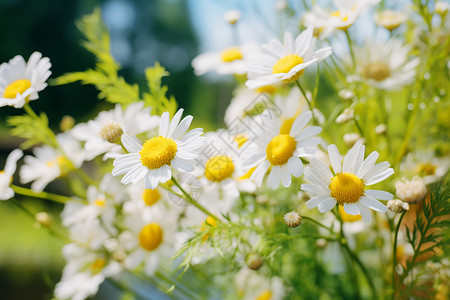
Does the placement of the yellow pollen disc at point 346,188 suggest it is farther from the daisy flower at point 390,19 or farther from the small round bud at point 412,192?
the daisy flower at point 390,19

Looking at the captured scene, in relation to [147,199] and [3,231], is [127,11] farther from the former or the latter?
[147,199]

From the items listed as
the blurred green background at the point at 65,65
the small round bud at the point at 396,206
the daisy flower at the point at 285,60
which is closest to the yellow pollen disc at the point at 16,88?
the daisy flower at the point at 285,60

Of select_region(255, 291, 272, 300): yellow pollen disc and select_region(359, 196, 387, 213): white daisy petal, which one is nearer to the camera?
select_region(359, 196, 387, 213): white daisy petal

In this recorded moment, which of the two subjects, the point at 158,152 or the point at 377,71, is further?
the point at 377,71

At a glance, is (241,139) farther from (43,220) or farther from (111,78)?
(43,220)

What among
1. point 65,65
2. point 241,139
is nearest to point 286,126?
point 241,139

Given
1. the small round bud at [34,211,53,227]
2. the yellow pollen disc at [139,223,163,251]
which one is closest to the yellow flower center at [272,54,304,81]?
the yellow pollen disc at [139,223,163,251]

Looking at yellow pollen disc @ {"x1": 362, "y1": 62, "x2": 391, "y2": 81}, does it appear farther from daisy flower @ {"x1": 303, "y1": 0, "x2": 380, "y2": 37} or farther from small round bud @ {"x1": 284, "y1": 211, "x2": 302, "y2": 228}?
small round bud @ {"x1": 284, "y1": 211, "x2": 302, "y2": 228}
